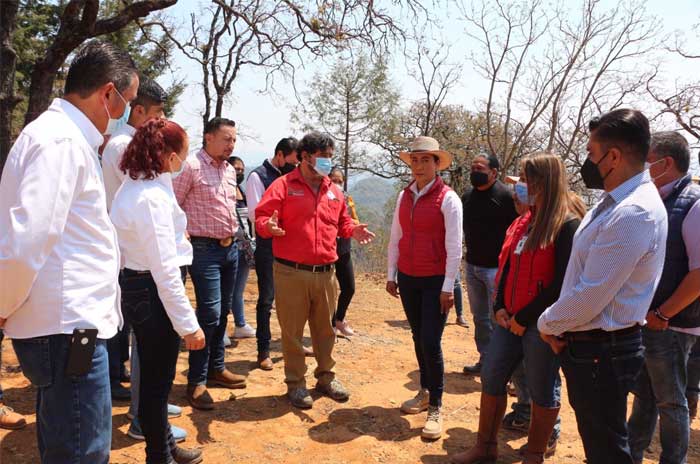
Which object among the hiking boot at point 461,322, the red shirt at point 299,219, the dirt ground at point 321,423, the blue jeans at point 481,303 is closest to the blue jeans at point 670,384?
the dirt ground at point 321,423

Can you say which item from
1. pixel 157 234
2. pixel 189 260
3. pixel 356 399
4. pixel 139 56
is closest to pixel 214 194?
pixel 189 260

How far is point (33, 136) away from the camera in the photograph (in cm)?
170

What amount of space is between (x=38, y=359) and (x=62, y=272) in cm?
30

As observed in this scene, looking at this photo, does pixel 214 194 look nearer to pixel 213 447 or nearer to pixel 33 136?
pixel 213 447

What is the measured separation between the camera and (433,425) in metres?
3.79

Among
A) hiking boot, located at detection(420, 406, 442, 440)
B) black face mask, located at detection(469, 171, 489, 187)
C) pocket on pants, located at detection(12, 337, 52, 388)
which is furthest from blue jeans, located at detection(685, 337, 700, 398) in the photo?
pocket on pants, located at detection(12, 337, 52, 388)

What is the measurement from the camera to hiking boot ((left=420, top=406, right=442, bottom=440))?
3736 millimetres

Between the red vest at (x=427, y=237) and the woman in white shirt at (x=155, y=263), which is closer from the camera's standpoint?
the woman in white shirt at (x=155, y=263)

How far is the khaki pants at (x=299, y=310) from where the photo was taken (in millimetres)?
4117

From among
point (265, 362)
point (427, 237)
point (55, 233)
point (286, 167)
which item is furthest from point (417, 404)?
point (55, 233)

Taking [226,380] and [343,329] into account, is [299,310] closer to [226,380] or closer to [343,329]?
[226,380]

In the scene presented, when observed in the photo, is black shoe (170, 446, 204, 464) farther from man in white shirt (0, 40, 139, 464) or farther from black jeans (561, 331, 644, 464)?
black jeans (561, 331, 644, 464)

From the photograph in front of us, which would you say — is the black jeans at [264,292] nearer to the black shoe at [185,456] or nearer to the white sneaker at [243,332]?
the white sneaker at [243,332]

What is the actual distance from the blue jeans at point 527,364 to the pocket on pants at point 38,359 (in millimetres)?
2404
